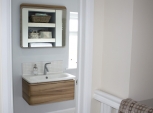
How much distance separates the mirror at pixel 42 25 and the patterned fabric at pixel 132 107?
2.31 m

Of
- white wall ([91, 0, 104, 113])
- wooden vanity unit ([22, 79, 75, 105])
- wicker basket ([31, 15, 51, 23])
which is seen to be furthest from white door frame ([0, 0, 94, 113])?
wicker basket ([31, 15, 51, 23])

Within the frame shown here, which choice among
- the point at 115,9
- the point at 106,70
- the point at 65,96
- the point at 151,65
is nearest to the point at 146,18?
the point at 115,9

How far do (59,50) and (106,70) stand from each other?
203cm

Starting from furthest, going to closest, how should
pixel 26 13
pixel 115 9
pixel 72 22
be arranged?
1. pixel 72 22
2. pixel 26 13
3. pixel 115 9

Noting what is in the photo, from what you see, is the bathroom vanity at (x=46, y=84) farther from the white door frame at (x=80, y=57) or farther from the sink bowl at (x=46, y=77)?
the white door frame at (x=80, y=57)

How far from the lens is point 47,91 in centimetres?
342

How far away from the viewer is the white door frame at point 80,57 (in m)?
1.76

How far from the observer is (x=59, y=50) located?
390 cm

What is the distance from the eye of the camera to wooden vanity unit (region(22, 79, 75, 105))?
3334 millimetres

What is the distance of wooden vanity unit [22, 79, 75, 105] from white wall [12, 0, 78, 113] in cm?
15

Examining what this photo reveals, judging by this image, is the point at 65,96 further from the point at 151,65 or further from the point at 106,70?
the point at 151,65

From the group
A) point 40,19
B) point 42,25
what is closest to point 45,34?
point 42,25

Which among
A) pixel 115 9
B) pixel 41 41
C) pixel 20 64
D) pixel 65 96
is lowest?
pixel 65 96

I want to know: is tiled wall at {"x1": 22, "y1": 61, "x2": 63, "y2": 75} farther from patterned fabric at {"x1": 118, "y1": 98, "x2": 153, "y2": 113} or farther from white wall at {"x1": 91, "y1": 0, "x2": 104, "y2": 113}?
patterned fabric at {"x1": 118, "y1": 98, "x2": 153, "y2": 113}
